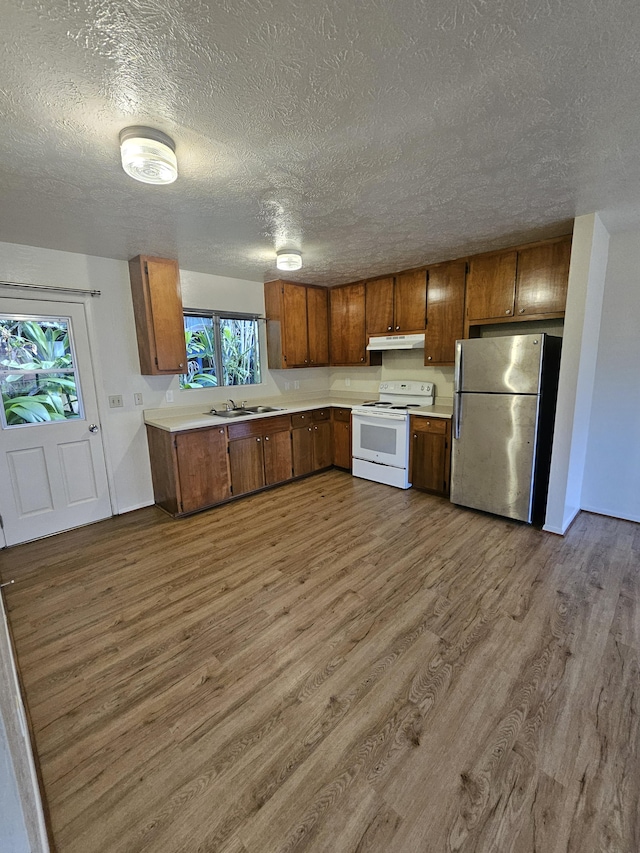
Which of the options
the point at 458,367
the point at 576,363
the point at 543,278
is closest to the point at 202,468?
the point at 458,367

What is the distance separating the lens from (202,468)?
354cm

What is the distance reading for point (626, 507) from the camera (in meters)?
3.21

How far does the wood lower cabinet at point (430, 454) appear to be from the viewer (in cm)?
369

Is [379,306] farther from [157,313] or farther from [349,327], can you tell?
[157,313]

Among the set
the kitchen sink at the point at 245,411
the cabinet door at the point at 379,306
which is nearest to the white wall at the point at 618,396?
the cabinet door at the point at 379,306

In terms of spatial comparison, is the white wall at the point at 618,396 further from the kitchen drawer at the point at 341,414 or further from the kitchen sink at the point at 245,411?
the kitchen sink at the point at 245,411

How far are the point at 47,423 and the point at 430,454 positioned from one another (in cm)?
361

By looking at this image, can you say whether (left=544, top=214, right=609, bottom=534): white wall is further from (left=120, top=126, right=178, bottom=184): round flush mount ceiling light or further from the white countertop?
(left=120, top=126, right=178, bottom=184): round flush mount ceiling light

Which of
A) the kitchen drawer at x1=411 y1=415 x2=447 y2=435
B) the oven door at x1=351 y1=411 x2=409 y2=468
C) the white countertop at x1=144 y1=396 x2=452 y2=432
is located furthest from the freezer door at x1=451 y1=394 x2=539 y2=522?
the oven door at x1=351 y1=411 x2=409 y2=468

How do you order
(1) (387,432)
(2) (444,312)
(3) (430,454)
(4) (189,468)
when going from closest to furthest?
(4) (189,468) → (2) (444,312) → (3) (430,454) → (1) (387,432)

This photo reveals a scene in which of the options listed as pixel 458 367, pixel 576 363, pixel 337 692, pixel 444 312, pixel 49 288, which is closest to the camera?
pixel 337 692

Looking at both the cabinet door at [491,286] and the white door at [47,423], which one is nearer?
the white door at [47,423]

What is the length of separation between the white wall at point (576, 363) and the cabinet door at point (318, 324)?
2825 millimetres

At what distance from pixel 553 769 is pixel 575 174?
2.74m
